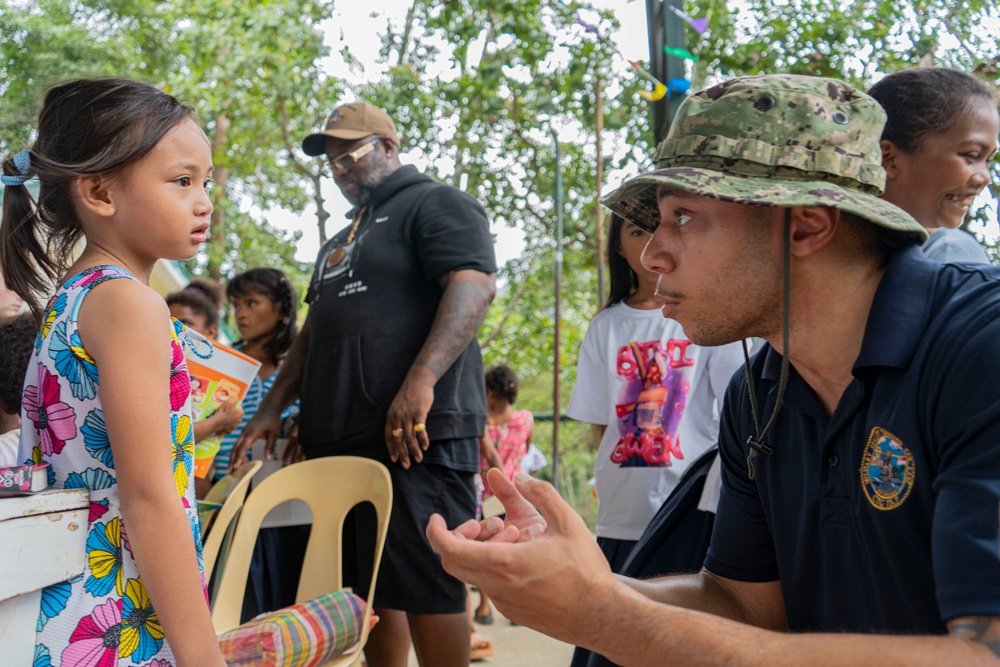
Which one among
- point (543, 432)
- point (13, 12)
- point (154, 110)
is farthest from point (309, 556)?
point (13, 12)

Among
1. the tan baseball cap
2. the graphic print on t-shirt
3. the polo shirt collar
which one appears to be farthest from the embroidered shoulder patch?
the tan baseball cap

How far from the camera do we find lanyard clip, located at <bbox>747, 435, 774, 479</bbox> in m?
1.50

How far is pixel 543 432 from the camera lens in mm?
9219

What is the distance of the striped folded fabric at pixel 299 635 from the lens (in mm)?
1953

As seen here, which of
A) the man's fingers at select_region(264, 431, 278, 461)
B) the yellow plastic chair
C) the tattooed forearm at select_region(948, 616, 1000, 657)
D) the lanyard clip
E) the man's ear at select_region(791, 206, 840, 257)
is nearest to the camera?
the tattooed forearm at select_region(948, 616, 1000, 657)

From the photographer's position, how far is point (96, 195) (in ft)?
5.33

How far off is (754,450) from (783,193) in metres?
0.47

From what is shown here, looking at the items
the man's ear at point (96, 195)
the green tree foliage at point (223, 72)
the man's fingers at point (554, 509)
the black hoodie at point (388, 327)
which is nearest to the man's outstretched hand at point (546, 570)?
the man's fingers at point (554, 509)

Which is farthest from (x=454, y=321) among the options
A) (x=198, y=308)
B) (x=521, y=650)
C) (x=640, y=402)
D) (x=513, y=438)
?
(x=513, y=438)

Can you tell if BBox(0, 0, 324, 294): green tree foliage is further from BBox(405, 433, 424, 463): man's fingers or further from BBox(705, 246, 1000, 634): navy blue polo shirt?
BBox(705, 246, 1000, 634): navy blue polo shirt

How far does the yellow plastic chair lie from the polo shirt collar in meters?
1.68

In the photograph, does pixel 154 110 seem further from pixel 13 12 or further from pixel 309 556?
pixel 13 12

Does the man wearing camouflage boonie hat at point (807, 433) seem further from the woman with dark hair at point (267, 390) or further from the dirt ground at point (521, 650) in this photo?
the dirt ground at point (521, 650)

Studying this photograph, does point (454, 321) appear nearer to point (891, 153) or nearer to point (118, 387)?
point (891, 153)
